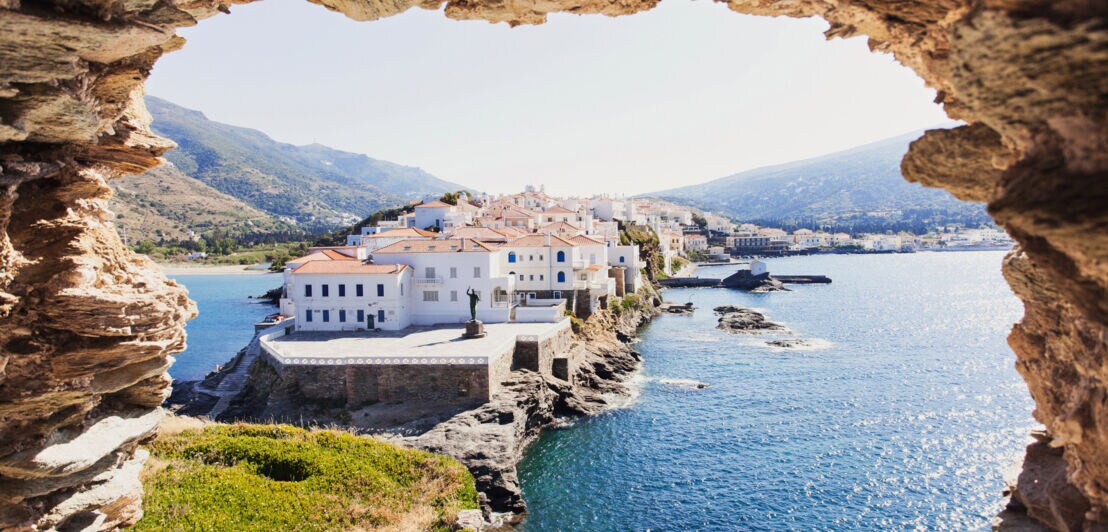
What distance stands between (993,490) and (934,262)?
507ft

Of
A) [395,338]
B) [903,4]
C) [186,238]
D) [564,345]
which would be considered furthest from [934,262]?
[186,238]

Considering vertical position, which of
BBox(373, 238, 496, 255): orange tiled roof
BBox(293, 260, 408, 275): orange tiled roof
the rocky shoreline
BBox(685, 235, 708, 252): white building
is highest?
BBox(685, 235, 708, 252): white building

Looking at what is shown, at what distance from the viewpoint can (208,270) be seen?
142 meters

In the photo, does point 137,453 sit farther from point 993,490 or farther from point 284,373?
point 993,490

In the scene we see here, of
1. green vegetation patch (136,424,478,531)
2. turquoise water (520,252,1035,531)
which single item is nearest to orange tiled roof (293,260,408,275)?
turquoise water (520,252,1035,531)

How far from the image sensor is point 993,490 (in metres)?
25.3

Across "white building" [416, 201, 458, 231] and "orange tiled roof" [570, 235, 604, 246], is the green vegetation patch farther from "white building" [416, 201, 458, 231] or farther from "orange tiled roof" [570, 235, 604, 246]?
"white building" [416, 201, 458, 231]

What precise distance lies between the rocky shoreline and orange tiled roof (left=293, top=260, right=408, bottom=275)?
6.66 m

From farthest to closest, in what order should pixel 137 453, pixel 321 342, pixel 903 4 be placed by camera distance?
pixel 321 342, pixel 137 453, pixel 903 4

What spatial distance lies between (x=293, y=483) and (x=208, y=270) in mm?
141678

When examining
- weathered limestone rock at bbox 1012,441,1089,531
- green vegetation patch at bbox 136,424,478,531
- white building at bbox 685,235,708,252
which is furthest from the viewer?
white building at bbox 685,235,708,252

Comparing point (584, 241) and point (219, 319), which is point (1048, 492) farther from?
point (219, 319)

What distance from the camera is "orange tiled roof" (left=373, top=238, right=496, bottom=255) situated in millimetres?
42969

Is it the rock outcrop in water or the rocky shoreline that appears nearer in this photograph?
the rocky shoreline
